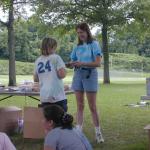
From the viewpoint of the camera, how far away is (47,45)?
6422 millimetres

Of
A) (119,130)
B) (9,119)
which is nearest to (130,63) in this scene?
(119,130)

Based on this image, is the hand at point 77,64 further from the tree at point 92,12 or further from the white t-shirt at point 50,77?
the tree at point 92,12

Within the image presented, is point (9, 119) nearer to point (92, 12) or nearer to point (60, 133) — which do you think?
point (60, 133)

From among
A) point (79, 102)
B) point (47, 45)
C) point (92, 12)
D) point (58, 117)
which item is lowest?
point (79, 102)

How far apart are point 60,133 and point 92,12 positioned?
1107 inches

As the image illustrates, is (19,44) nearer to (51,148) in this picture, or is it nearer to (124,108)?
(124,108)

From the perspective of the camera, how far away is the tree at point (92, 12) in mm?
31203

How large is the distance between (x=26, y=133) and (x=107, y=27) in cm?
2515

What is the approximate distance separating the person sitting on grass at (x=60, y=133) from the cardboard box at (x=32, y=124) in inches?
114

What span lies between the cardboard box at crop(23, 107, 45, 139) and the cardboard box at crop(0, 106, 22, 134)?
71 cm

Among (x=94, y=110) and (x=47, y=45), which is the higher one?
(x=47, y=45)

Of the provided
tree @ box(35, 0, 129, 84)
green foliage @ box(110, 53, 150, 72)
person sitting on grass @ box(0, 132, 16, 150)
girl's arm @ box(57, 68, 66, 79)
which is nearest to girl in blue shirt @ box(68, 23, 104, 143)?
girl's arm @ box(57, 68, 66, 79)

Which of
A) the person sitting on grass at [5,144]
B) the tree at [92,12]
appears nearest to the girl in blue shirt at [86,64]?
the person sitting on grass at [5,144]

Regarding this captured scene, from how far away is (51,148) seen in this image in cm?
403
